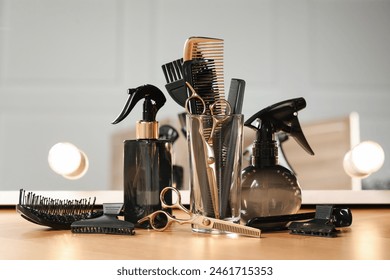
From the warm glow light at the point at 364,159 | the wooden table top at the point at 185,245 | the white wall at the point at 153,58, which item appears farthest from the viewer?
the white wall at the point at 153,58

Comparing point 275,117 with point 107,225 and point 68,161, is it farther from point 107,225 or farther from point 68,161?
point 68,161

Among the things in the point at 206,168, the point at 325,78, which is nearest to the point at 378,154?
the point at 325,78

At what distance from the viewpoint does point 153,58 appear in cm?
106

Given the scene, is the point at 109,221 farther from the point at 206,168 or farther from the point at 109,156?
the point at 109,156

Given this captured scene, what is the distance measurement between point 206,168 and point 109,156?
0.51 m

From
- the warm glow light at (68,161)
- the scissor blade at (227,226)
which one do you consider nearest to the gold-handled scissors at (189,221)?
the scissor blade at (227,226)

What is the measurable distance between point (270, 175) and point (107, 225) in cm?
19

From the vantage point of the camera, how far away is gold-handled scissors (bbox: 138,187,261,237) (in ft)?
1.73

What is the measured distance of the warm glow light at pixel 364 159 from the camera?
34.2 inches

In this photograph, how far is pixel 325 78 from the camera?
1058mm

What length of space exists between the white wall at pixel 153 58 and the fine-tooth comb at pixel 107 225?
0.49 m

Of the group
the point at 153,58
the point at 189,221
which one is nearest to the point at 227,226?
the point at 189,221

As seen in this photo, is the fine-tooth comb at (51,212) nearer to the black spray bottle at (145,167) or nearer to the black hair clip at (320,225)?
the black spray bottle at (145,167)

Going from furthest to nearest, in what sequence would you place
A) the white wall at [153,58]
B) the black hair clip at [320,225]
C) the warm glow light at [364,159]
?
the white wall at [153,58], the warm glow light at [364,159], the black hair clip at [320,225]
